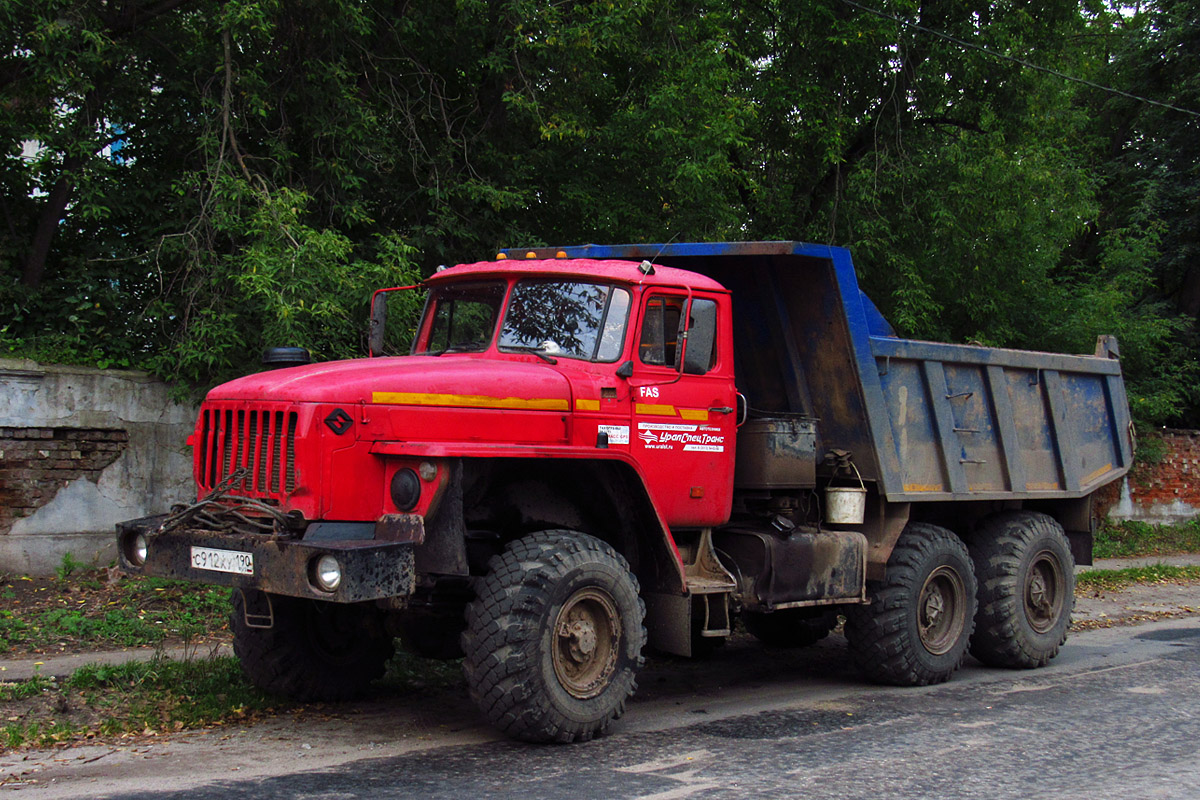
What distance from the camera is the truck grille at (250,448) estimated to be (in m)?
6.23

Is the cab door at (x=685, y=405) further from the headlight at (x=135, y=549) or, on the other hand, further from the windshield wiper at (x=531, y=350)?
the headlight at (x=135, y=549)

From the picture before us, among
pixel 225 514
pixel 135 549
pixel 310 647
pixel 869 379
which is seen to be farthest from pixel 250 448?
pixel 869 379

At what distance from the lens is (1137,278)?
19.6m

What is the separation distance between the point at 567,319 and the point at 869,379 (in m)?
2.50

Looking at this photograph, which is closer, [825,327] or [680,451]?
[680,451]

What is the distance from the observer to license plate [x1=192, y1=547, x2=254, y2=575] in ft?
19.7

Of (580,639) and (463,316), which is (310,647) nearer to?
(580,639)

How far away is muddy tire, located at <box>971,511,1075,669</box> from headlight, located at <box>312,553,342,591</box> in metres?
5.85

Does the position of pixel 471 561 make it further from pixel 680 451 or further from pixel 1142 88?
pixel 1142 88

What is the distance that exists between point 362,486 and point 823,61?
40.2 feet

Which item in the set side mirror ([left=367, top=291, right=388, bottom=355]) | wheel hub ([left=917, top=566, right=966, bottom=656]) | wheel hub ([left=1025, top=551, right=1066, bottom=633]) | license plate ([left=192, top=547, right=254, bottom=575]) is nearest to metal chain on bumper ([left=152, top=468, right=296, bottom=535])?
license plate ([left=192, top=547, right=254, bottom=575])

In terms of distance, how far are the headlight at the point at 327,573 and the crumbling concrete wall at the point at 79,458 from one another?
6.11 metres

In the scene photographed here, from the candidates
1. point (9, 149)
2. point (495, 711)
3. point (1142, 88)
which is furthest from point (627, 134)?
point (1142, 88)

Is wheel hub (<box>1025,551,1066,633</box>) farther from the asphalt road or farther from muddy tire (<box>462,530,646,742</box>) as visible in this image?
muddy tire (<box>462,530,646,742</box>)
